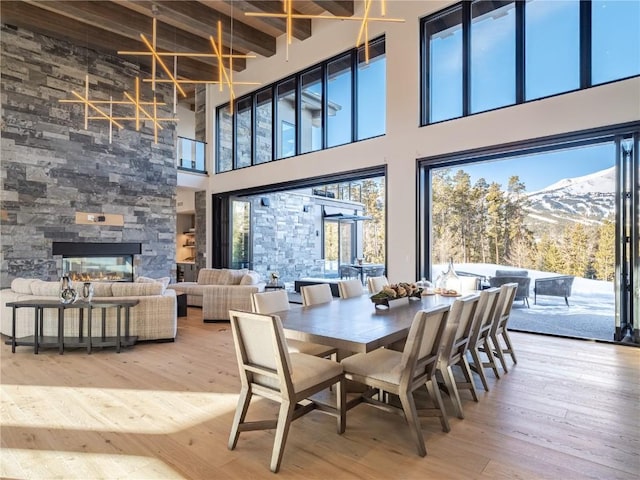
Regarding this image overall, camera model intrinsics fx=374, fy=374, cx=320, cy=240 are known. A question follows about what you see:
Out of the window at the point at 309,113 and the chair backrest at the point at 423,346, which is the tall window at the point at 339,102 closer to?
the window at the point at 309,113

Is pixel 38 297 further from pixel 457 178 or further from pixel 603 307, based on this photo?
pixel 603 307

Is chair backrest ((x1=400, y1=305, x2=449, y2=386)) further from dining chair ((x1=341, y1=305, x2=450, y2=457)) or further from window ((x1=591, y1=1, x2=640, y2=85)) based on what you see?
window ((x1=591, y1=1, x2=640, y2=85))

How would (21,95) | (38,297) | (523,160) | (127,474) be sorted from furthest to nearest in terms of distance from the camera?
(21,95), (523,160), (38,297), (127,474)

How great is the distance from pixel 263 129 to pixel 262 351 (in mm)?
8194

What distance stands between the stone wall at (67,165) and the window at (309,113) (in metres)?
1.79

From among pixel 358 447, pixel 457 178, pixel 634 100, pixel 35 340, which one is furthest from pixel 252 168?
pixel 358 447

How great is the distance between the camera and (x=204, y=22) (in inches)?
285

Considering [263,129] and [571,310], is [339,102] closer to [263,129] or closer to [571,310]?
[263,129]

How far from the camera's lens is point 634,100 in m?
4.59

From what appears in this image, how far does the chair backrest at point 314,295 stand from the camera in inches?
144

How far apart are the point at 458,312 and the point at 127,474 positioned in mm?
2344

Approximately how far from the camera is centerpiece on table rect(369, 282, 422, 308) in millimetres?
3371

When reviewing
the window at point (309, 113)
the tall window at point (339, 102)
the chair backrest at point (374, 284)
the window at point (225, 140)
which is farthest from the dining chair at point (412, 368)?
the window at point (225, 140)

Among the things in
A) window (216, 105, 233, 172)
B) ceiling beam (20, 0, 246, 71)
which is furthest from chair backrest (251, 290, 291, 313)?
window (216, 105, 233, 172)
